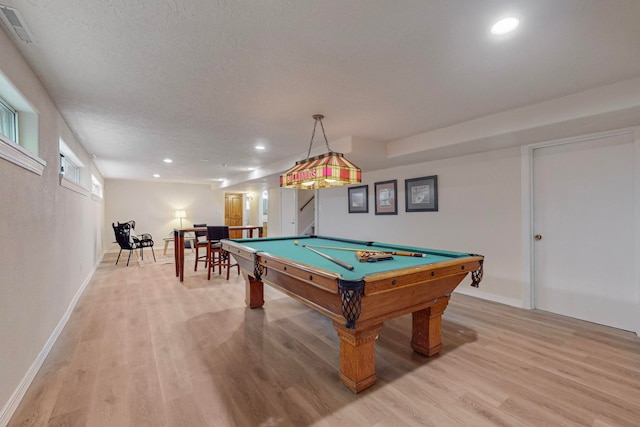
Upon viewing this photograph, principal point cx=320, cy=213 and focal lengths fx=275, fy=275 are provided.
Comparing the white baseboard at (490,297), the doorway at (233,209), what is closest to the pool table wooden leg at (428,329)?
the white baseboard at (490,297)

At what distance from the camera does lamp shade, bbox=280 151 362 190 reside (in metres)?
Answer: 2.48

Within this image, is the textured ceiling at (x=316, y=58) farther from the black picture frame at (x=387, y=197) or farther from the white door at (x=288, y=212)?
the white door at (x=288, y=212)

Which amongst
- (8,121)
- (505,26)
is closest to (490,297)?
(505,26)

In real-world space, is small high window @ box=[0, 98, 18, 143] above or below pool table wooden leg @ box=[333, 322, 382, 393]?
above

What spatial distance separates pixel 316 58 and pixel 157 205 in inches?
337

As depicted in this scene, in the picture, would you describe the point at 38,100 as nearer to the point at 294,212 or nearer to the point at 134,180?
the point at 294,212

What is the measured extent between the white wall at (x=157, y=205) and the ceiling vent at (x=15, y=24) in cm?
767

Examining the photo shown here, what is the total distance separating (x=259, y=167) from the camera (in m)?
6.13

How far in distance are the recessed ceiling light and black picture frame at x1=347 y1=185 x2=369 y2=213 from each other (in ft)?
12.3

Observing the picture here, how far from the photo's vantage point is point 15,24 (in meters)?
1.53

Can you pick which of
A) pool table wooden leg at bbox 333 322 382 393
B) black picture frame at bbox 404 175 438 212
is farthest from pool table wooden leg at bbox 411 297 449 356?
black picture frame at bbox 404 175 438 212

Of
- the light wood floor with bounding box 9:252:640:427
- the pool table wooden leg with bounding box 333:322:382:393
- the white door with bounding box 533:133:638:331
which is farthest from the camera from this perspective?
the white door with bounding box 533:133:638:331

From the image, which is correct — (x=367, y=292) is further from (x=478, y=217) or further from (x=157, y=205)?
(x=157, y=205)

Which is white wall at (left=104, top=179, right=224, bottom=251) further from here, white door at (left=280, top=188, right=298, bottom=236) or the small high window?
the small high window
